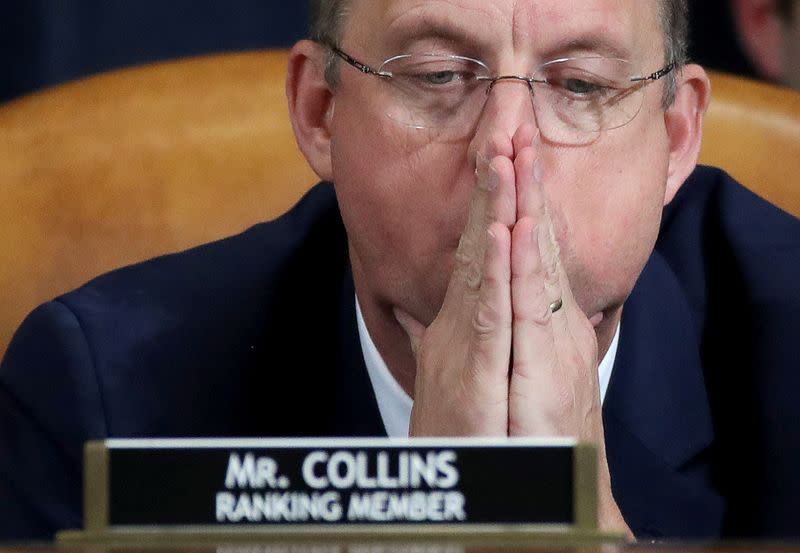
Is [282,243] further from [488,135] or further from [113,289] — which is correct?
[488,135]

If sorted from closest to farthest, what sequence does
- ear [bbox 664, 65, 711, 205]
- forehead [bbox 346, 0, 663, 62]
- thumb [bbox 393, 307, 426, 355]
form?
forehead [bbox 346, 0, 663, 62] < thumb [bbox 393, 307, 426, 355] < ear [bbox 664, 65, 711, 205]

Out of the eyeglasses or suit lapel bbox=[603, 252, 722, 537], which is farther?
suit lapel bbox=[603, 252, 722, 537]

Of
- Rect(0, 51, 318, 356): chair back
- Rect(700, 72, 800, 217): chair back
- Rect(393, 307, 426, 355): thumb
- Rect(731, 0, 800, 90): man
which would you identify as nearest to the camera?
Rect(393, 307, 426, 355): thumb

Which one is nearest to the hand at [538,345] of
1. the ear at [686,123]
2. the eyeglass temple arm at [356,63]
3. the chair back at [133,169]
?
the eyeglass temple arm at [356,63]

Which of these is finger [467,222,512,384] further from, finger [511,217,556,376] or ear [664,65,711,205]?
ear [664,65,711,205]

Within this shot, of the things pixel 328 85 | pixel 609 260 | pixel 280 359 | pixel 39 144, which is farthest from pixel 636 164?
pixel 39 144

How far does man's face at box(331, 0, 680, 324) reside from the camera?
49.7 inches

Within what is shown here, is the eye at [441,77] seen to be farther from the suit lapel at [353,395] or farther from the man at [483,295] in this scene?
the suit lapel at [353,395]

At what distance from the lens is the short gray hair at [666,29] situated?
4.57 feet

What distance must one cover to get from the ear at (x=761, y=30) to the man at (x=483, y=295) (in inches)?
27.1

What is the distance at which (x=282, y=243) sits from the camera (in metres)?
1.70

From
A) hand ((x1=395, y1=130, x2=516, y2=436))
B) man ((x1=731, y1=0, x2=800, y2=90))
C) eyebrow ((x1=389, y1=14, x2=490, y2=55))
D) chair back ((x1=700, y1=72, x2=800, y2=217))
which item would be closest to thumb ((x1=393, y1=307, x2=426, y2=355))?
hand ((x1=395, y1=130, x2=516, y2=436))

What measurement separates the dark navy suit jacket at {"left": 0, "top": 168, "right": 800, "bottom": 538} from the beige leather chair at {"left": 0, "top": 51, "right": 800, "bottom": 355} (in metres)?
0.09

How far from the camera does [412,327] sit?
138cm
